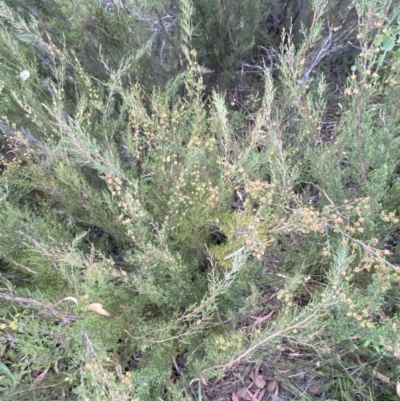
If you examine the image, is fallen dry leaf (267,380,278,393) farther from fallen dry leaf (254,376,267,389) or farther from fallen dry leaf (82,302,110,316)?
fallen dry leaf (82,302,110,316)

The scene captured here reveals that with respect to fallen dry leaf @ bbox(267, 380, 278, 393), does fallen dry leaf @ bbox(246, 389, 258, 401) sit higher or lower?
lower

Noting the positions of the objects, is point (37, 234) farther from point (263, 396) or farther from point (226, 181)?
point (263, 396)

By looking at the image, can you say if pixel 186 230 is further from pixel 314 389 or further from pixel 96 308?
pixel 314 389

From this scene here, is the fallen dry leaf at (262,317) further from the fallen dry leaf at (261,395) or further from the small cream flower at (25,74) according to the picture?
the small cream flower at (25,74)

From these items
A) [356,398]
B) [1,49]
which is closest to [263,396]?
[356,398]

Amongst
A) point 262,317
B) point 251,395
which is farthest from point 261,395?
point 262,317

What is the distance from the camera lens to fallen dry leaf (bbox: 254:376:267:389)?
187cm

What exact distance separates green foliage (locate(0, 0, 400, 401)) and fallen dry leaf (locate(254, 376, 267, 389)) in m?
0.11

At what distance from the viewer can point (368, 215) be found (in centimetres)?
150

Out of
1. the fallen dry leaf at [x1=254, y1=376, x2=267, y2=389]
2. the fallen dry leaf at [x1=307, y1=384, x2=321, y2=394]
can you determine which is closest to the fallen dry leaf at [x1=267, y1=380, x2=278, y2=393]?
the fallen dry leaf at [x1=254, y1=376, x2=267, y2=389]

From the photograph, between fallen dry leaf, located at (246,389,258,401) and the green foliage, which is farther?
fallen dry leaf, located at (246,389,258,401)

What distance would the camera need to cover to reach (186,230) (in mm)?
1677

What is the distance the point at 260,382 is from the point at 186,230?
820 millimetres

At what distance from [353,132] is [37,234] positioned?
1.31 metres
